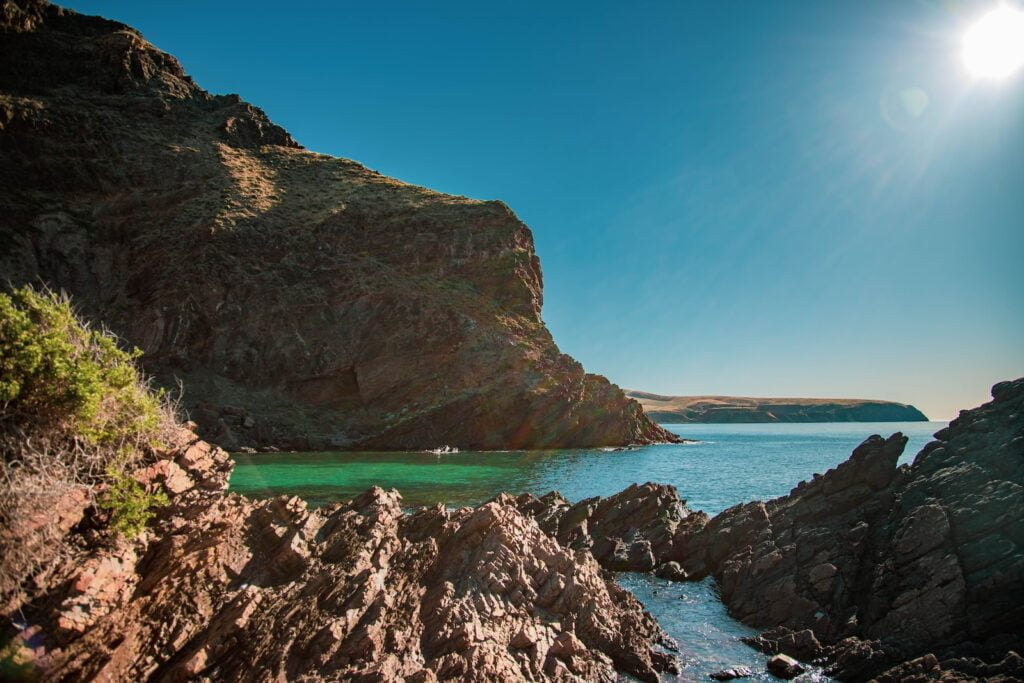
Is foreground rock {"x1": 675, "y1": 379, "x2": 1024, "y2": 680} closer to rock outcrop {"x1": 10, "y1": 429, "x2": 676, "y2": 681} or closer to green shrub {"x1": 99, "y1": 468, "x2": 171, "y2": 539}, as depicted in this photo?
rock outcrop {"x1": 10, "y1": 429, "x2": 676, "y2": 681}

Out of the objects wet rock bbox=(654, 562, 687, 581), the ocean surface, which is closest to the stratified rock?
wet rock bbox=(654, 562, 687, 581)

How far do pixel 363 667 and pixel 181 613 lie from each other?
3.68m

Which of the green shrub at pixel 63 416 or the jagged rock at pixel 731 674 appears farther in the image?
the jagged rock at pixel 731 674

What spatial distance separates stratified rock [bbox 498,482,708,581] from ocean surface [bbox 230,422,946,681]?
1.35 m

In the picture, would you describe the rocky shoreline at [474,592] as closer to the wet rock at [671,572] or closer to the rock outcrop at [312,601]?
the rock outcrop at [312,601]

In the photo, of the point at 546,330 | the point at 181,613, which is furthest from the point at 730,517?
the point at 546,330

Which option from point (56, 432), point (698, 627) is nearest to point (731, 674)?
point (698, 627)

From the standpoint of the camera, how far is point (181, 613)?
10812 millimetres

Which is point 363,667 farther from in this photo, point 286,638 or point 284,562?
point 284,562

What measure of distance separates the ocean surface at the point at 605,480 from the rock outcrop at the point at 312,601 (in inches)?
89.6

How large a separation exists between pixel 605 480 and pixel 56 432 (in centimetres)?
4311

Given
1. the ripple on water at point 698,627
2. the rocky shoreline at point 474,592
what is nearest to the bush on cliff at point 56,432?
the rocky shoreline at point 474,592

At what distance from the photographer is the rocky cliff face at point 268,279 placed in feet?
262

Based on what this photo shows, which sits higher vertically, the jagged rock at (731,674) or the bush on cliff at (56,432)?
the bush on cliff at (56,432)
